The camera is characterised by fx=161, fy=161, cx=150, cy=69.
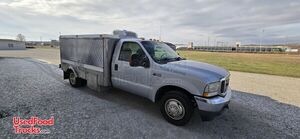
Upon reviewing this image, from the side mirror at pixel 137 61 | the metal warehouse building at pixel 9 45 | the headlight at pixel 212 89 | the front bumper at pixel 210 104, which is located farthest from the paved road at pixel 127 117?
the metal warehouse building at pixel 9 45

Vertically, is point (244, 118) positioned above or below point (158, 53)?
below

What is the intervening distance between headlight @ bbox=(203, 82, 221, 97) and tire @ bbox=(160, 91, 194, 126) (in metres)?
0.44

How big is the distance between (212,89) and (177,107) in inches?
33.8

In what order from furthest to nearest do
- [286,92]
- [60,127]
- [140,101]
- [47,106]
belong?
[286,92], [140,101], [47,106], [60,127]

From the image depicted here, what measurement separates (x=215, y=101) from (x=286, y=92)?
209 inches

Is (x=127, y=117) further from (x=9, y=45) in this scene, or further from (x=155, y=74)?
(x=9, y=45)

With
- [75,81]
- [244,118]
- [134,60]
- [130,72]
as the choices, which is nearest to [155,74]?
[134,60]

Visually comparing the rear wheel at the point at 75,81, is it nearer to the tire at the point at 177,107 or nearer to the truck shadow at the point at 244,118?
the truck shadow at the point at 244,118

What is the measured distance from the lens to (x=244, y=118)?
4.07m

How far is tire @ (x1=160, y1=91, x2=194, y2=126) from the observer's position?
3.42 meters

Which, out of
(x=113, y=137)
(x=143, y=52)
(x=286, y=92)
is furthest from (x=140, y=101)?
(x=286, y=92)

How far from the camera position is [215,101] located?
3.17 metres

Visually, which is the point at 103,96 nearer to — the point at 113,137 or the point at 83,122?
the point at 83,122

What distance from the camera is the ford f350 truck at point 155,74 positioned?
3.23m
